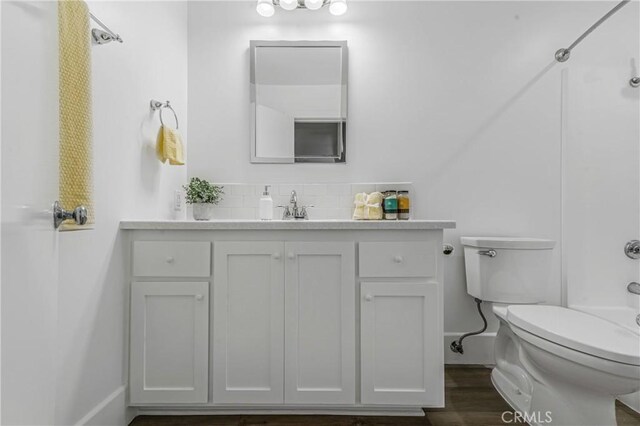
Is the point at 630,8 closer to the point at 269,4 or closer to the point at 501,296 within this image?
the point at 501,296

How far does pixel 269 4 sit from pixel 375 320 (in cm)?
183

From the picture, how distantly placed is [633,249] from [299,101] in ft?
6.93

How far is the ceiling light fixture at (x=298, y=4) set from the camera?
191 cm

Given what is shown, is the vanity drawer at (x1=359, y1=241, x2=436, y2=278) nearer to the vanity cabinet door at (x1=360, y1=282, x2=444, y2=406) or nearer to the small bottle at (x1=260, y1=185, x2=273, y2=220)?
the vanity cabinet door at (x1=360, y1=282, x2=444, y2=406)

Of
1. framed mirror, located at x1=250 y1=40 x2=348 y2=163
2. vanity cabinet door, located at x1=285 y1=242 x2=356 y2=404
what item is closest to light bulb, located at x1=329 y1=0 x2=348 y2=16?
framed mirror, located at x1=250 y1=40 x2=348 y2=163

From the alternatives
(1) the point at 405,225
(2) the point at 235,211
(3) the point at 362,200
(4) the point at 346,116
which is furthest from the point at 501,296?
(2) the point at 235,211

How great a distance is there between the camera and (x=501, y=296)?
1718 mm

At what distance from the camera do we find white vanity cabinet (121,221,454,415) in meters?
1.39

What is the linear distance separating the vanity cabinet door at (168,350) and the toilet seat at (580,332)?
4.37 feet

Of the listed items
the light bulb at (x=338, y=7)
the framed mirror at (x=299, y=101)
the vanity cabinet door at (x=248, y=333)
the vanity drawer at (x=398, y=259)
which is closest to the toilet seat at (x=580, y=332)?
the vanity drawer at (x=398, y=259)

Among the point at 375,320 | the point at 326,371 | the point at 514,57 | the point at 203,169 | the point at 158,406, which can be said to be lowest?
the point at 158,406

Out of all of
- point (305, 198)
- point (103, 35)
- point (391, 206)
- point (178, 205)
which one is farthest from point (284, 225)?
point (103, 35)

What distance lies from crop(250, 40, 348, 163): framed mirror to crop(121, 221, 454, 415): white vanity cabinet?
29.8 inches

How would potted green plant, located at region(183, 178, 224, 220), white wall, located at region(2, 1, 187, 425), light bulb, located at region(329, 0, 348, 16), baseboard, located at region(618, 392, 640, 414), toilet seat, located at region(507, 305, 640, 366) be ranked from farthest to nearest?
1. light bulb, located at region(329, 0, 348, 16)
2. potted green plant, located at region(183, 178, 224, 220)
3. baseboard, located at region(618, 392, 640, 414)
4. toilet seat, located at region(507, 305, 640, 366)
5. white wall, located at region(2, 1, 187, 425)
